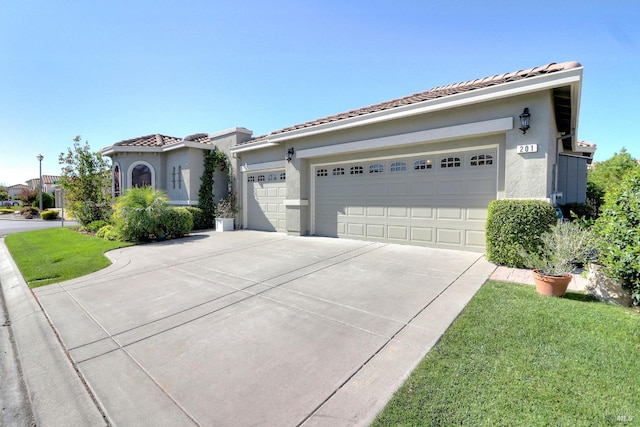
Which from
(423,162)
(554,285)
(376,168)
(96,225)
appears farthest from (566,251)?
(96,225)

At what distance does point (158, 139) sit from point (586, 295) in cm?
1923

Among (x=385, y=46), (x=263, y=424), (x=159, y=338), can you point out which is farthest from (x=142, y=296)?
(x=385, y=46)

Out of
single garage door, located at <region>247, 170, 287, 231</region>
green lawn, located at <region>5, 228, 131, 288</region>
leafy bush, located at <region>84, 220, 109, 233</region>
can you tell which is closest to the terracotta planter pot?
single garage door, located at <region>247, 170, 287, 231</region>

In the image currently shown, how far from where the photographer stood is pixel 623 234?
408 centimetres

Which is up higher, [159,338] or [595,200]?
[595,200]

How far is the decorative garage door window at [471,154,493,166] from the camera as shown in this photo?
Result: 7.14 m

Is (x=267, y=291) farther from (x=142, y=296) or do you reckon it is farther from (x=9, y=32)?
(x=9, y=32)

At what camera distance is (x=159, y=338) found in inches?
135

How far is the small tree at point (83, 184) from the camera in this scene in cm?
1433

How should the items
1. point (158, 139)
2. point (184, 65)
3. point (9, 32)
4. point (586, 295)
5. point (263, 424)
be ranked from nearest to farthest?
1. point (263, 424)
2. point (586, 295)
3. point (9, 32)
4. point (184, 65)
5. point (158, 139)

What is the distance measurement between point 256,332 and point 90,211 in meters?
15.5

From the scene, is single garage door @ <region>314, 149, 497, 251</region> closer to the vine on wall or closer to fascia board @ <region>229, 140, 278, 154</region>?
fascia board @ <region>229, 140, 278, 154</region>

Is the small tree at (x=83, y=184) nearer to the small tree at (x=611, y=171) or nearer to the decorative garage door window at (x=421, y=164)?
the decorative garage door window at (x=421, y=164)

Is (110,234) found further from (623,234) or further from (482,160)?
(623,234)
